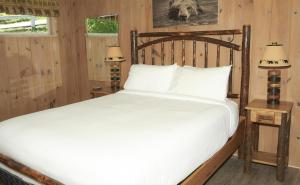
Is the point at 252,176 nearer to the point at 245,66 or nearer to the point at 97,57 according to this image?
the point at 245,66

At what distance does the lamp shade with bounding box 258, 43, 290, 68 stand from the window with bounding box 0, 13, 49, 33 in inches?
123

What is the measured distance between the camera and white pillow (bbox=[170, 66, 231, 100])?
274cm

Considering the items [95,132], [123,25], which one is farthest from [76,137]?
[123,25]

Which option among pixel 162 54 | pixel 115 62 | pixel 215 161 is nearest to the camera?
pixel 215 161

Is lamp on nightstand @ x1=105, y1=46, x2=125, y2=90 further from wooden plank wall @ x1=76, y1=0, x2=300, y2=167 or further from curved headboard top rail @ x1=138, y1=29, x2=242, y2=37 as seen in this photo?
wooden plank wall @ x1=76, y1=0, x2=300, y2=167

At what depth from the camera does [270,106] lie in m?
2.59

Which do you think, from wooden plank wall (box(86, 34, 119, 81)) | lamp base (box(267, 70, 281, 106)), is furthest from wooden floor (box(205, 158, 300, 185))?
wooden plank wall (box(86, 34, 119, 81))

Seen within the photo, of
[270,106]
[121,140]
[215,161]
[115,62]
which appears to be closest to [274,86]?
[270,106]

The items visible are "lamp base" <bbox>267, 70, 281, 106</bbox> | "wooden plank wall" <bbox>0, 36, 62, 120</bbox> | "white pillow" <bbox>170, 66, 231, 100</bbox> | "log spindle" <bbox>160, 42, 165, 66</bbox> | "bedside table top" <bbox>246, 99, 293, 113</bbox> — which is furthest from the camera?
"wooden plank wall" <bbox>0, 36, 62, 120</bbox>

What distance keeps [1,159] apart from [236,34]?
2.46 meters

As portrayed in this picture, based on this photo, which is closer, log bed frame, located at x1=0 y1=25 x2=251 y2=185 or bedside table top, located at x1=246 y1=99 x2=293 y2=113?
log bed frame, located at x1=0 y1=25 x2=251 y2=185

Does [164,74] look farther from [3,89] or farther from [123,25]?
[3,89]

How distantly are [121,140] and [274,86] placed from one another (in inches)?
65.5

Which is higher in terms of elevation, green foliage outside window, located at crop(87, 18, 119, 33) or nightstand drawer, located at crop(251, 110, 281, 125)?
green foliage outside window, located at crop(87, 18, 119, 33)
